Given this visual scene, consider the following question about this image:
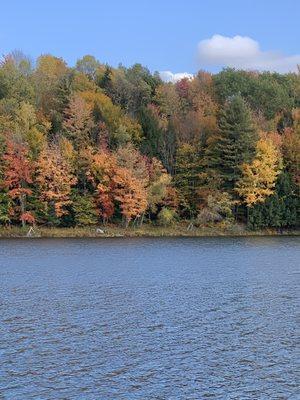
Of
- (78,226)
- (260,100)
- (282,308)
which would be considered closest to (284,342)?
(282,308)

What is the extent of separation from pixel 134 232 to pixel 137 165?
10.3m

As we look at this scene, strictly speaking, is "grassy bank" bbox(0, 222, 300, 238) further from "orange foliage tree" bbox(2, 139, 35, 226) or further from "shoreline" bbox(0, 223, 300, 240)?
"orange foliage tree" bbox(2, 139, 35, 226)

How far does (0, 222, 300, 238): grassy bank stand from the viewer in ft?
249

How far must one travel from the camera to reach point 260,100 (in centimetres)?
11281

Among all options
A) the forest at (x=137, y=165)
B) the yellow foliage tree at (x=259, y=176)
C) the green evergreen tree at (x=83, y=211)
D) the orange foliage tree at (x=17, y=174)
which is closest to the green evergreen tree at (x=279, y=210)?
the forest at (x=137, y=165)

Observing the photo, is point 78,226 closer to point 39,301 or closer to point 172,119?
point 172,119

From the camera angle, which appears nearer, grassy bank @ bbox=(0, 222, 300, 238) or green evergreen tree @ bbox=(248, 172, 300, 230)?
grassy bank @ bbox=(0, 222, 300, 238)

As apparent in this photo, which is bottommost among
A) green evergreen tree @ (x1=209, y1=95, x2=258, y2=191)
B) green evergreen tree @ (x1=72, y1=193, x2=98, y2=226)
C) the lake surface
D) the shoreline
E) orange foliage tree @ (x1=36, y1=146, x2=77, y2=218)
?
the lake surface

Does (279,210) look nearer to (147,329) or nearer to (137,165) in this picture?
(137,165)

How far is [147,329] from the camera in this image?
25.1m

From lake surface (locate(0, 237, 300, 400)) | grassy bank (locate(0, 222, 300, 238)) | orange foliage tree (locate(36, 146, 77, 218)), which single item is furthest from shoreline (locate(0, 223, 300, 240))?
lake surface (locate(0, 237, 300, 400))

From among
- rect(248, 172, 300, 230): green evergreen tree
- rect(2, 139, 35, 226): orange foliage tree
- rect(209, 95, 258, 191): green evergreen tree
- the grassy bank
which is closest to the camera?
the grassy bank

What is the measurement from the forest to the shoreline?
1.17 m

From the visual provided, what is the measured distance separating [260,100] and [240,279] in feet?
260
